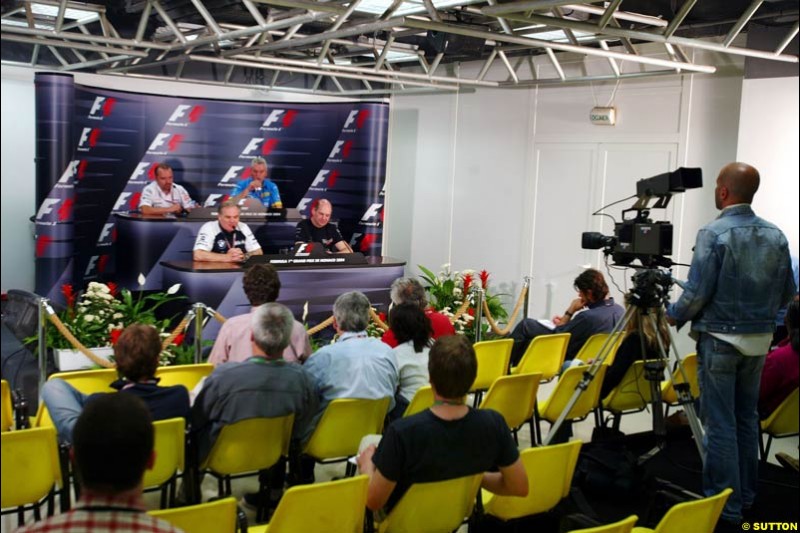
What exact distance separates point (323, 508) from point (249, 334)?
5.64 feet

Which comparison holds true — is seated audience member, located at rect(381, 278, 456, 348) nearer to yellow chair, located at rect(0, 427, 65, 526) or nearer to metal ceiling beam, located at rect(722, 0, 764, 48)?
yellow chair, located at rect(0, 427, 65, 526)

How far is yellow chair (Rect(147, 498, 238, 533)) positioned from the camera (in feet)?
7.25

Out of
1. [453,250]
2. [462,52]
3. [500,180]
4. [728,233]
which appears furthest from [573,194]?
[728,233]

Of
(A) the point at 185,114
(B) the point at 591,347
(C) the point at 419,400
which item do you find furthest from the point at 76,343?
(A) the point at 185,114

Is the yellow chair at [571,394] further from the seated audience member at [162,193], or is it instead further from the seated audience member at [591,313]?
the seated audience member at [162,193]

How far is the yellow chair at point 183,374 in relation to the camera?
3951mm

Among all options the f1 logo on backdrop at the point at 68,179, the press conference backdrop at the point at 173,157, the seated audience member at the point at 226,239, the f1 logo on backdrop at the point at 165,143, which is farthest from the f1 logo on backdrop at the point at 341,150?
the f1 logo on backdrop at the point at 68,179

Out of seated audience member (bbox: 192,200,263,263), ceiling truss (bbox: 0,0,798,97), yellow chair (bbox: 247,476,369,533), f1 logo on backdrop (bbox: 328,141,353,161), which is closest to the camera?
yellow chair (bbox: 247,476,369,533)

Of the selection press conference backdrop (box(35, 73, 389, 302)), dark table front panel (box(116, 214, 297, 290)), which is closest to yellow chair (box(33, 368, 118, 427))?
press conference backdrop (box(35, 73, 389, 302))

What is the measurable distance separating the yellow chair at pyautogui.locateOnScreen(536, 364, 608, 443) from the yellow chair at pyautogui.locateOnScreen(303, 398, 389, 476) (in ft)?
3.73

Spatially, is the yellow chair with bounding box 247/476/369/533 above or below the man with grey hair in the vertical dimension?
below

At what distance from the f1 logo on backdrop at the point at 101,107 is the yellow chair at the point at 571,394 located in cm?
709

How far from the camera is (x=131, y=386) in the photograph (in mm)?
3215

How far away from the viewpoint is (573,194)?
8.25 m
